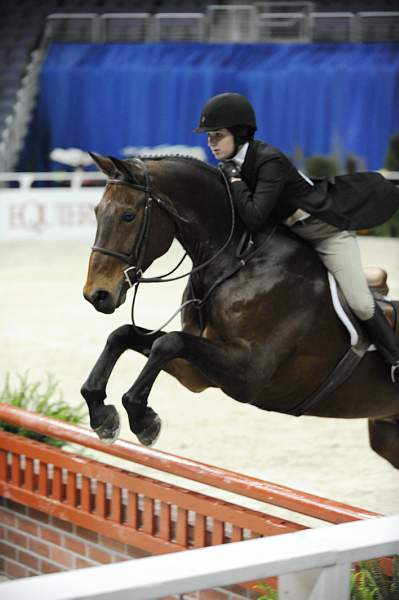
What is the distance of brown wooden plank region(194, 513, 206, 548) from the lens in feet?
8.50

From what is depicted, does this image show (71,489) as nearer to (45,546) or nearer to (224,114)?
(45,546)

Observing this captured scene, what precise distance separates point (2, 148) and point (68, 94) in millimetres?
1394

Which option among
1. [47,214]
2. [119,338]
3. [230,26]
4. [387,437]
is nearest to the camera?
[119,338]

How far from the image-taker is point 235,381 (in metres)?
2.57

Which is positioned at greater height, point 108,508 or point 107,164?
point 107,164

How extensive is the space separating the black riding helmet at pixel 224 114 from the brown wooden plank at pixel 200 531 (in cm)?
104

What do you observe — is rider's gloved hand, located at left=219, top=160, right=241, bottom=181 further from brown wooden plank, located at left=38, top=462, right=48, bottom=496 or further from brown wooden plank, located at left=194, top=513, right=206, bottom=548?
brown wooden plank, located at left=38, top=462, right=48, bottom=496

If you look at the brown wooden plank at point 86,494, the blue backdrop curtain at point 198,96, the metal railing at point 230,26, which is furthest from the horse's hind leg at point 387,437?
the blue backdrop curtain at point 198,96

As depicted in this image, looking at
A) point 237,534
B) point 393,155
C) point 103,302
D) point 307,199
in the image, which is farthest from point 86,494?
point 393,155

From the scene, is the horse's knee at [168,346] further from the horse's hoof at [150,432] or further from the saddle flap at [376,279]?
the saddle flap at [376,279]

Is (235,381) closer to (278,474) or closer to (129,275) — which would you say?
(129,275)

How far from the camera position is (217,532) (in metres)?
2.55

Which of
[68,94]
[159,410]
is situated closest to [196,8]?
[68,94]

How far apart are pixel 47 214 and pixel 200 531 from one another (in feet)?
33.7
